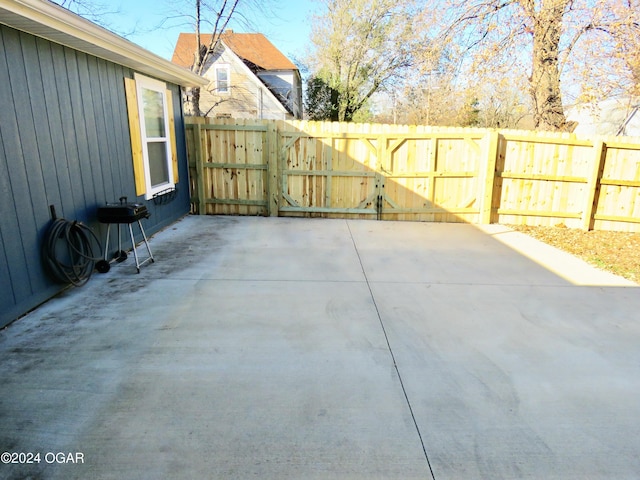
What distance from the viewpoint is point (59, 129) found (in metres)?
3.52

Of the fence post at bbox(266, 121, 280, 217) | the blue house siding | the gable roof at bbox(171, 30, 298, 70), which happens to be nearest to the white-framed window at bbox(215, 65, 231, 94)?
the gable roof at bbox(171, 30, 298, 70)

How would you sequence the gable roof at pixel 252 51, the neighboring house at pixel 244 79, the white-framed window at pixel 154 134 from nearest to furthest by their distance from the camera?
the white-framed window at pixel 154 134
the neighboring house at pixel 244 79
the gable roof at pixel 252 51

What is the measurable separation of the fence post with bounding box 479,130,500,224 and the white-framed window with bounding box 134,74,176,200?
5.34 meters

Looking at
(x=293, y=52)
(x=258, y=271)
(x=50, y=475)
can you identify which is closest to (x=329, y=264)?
(x=258, y=271)

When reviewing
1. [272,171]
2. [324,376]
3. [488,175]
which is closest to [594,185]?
[488,175]

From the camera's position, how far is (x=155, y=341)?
266 cm

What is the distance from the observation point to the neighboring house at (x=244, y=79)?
59.9 feet

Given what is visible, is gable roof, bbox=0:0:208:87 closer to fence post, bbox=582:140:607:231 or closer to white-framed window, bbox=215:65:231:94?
fence post, bbox=582:140:607:231

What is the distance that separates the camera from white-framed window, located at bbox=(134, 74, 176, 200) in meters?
5.18

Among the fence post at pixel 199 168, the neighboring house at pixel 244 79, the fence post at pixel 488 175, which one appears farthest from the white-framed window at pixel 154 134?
the neighboring house at pixel 244 79

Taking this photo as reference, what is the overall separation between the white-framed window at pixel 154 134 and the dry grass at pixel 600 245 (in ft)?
19.7

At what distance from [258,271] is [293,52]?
18398 millimetres

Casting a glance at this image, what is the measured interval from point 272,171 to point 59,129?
3761mm

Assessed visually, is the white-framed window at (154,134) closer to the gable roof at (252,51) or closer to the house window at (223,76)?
the house window at (223,76)
